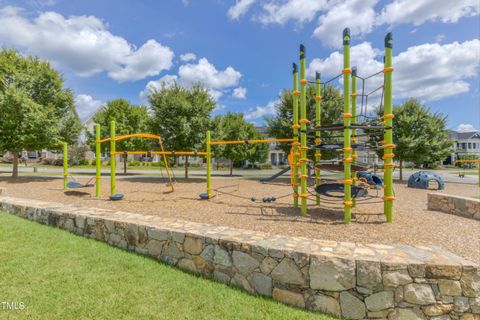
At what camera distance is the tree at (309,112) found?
16.0 meters

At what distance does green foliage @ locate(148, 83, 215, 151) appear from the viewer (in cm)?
1559

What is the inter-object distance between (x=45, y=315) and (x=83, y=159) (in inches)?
1609

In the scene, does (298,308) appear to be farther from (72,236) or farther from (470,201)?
(470,201)

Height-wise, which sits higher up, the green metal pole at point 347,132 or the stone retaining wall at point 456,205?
the green metal pole at point 347,132

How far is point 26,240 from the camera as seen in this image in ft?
15.8

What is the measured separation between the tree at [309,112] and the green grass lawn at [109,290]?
44.7 feet

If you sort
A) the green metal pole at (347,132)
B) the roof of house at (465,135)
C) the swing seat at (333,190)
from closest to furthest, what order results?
the green metal pole at (347,132) → the swing seat at (333,190) → the roof of house at (465,135)

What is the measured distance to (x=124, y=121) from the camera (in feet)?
78.6

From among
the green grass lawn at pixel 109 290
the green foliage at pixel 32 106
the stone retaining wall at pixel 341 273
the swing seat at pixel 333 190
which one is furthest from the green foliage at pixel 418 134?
the green foliage at pixel 32 106

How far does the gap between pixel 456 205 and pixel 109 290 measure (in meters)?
8.44

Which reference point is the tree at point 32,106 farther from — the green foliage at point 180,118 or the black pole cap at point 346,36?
the black pole cap at point 346,36

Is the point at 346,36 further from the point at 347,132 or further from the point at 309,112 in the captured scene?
the point at 309,112

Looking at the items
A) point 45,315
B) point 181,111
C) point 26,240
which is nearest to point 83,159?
point 181,111

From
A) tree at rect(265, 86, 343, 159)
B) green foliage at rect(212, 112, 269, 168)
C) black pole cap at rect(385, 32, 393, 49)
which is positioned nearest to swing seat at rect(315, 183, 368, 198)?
black pole cap at rect(385, 32, 393, 49)
